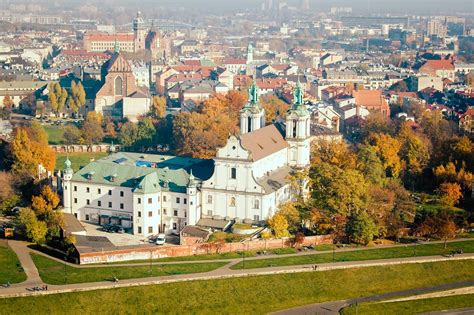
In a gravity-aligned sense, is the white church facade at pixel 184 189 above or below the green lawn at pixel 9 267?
above

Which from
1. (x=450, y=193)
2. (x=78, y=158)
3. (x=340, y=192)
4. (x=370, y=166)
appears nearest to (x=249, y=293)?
(x=340, y=192)

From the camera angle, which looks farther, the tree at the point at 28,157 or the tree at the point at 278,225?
the tree at the point at 28,157

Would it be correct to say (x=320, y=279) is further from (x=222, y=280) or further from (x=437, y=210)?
(x=437, y=210)

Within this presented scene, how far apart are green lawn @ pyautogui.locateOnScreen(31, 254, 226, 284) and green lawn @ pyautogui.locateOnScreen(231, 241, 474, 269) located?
269 cm

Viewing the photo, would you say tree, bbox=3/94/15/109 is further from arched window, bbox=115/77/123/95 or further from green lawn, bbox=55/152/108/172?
green lawn, bbox=55/152/108/172

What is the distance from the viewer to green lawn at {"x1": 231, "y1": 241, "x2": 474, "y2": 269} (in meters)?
50.1

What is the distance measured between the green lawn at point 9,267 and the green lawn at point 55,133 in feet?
120

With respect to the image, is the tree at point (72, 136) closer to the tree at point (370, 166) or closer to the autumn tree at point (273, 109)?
the autumn tree at point (273, 109)

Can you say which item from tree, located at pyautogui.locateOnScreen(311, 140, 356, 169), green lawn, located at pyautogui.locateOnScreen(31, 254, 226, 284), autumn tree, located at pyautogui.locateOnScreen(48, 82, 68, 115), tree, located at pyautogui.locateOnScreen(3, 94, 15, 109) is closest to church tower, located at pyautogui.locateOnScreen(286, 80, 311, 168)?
tree, located at pyautogui.locateOnScreen(311, 140, 356, 169)

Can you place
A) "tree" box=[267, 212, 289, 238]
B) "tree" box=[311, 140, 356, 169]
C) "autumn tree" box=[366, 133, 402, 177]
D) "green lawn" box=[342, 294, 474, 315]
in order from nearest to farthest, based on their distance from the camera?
"green lawn" box=[342, 294, 474, 315] < "tree" box=[267, 212, 289, 238] < "tree" box=[311, 140, 356, 169] < "autumn tree" box=[366, 133, 402, 177]

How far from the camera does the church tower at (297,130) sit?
63.8 metres

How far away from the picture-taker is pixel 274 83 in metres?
122

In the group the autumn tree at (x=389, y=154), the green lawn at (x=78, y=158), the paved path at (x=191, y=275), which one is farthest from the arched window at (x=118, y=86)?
the paved path at (x=191, y=275)

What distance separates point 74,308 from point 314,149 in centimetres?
3301
